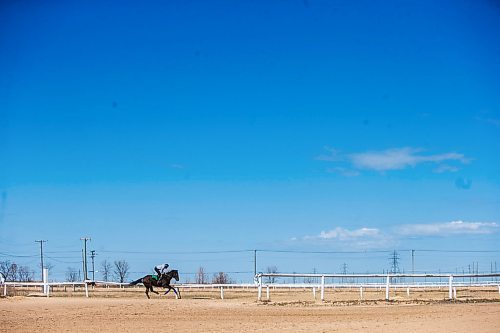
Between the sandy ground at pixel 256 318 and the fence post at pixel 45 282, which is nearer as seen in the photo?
the sandy ground at pixel 256 318

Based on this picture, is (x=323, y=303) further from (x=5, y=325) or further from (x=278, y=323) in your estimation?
(x=5, y=325)

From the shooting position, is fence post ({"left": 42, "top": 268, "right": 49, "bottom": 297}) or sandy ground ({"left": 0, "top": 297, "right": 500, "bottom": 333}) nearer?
sandy ground ({"left": 0, "top": 297, "right": 500, "bottom": 333})

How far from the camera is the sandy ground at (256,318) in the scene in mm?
17719

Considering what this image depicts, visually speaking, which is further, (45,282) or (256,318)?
(45,282)

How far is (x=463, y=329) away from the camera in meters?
16.6

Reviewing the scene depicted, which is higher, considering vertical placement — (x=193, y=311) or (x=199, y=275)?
(x=193, y=311)

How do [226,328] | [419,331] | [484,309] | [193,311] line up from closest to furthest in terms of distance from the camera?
[419,331], [226,328], [484,309], [193,311]

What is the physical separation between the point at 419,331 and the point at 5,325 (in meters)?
11.4

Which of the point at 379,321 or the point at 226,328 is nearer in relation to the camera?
the point at 226,328

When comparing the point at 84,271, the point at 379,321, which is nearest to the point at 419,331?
the point at 379,321

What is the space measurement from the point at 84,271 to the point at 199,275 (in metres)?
25.4

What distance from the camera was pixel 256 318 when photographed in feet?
69.3

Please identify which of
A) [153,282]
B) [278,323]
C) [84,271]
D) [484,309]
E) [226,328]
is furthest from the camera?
[84,271]

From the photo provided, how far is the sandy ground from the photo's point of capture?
1772 cm
